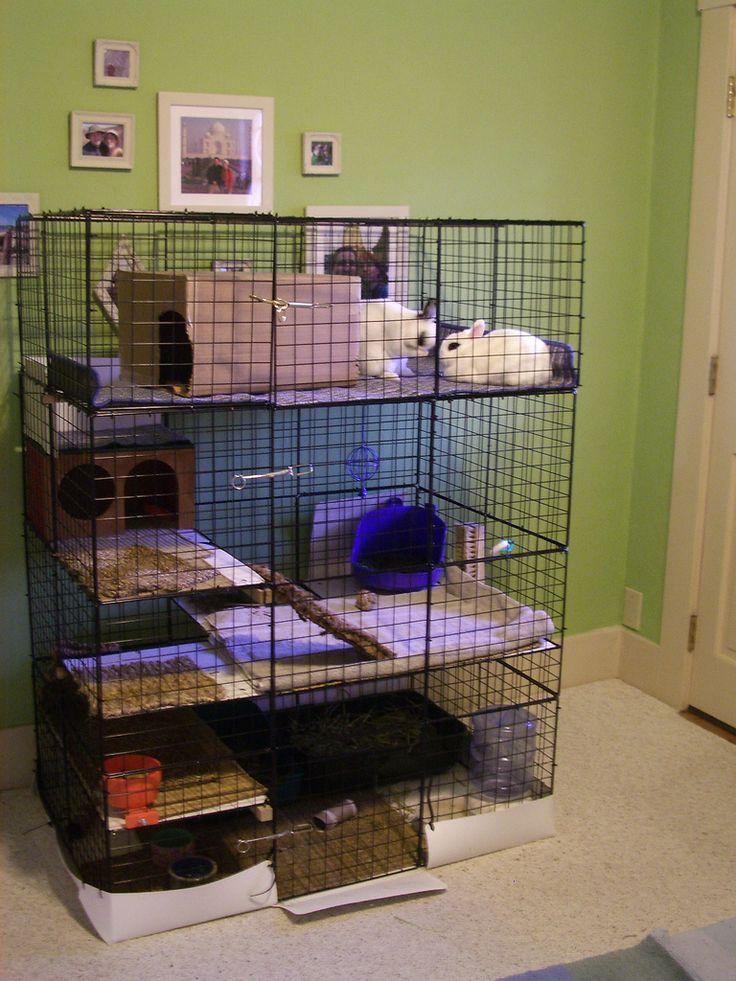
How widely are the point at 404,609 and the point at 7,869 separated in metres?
1.08

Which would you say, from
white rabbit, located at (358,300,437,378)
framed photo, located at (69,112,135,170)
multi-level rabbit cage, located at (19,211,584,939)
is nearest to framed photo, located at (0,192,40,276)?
multi-level rabbit cage, located at (19,211,584,939)

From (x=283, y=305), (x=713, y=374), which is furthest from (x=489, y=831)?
(x=713, y=374)

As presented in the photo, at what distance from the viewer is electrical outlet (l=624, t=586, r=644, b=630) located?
368 centimetres

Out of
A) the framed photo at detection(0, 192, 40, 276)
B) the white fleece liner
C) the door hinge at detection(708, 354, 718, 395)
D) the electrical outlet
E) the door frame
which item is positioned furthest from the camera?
the electrical outlet

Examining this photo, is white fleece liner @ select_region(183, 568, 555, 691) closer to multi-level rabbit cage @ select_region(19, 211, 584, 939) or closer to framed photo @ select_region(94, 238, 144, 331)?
multi-level rabbit cage @ select_region(19, 211, 584, 939)

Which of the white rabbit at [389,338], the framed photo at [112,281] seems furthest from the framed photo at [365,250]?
the framed photo at [112,281]

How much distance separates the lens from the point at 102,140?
8.91 feet

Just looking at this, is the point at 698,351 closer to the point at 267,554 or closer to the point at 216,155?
the point at 267,554

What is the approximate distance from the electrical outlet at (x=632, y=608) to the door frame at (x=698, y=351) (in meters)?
0.12

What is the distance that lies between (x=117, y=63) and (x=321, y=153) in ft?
1.82

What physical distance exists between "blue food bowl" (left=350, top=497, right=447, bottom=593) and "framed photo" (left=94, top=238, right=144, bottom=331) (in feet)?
2.67

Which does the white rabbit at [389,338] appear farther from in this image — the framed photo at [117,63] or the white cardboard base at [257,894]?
the white cardboard base at [257,894]

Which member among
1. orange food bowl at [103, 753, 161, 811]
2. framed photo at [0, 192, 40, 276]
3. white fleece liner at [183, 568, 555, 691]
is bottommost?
orange food bowl at [103, 753, 161, 811]

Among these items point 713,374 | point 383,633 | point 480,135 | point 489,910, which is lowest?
point 489,910
